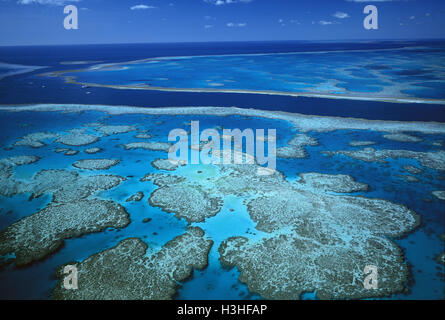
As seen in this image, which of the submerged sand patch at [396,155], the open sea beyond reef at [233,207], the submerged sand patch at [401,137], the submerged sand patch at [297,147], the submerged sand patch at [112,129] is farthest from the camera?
the submerged sand patch at [112,129]

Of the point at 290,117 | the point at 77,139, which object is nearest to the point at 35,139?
the point at 77,139

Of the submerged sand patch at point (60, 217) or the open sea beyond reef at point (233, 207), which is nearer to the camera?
the open sea beyond reef at point (233, 207)

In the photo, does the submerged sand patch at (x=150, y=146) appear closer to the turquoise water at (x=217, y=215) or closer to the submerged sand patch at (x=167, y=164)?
the turquoise water at (x=217, y=215)

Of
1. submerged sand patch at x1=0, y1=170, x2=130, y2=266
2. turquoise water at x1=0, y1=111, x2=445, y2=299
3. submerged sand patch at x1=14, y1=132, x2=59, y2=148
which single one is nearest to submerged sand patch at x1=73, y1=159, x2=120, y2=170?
turquoise water at x1=0, y1=111, x2=445, y2=299

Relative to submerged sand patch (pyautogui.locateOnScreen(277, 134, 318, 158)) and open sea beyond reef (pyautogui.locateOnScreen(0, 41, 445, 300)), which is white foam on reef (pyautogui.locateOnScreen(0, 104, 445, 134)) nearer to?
open sea beyond reef (pyautogui.locateOnScreen(0, 41, 445, 300))

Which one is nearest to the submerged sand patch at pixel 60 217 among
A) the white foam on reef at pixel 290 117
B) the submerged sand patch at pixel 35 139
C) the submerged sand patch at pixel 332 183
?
the submerged sand patch at pixel 35 139

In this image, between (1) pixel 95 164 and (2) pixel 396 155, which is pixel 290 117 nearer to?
(2) pixel 396 155

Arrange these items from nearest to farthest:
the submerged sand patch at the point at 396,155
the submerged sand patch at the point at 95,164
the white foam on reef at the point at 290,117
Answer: the submerged sand patch at the point at 95,164 < the submerged sand patch at the point at 396,155 < the white foam on reef at the point at 290,117
